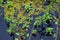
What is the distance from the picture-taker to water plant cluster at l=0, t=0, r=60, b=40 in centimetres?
486

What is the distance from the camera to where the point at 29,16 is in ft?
16.6

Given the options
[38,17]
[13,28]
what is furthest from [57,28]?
[13,28]

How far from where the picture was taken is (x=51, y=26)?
17.3ft

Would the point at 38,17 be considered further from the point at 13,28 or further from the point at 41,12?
the point at 13,28

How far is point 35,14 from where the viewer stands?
4996mm

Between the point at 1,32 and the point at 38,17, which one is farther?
the point at 1,32

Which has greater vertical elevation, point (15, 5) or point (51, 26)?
point (15, 5)

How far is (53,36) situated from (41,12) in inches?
26.0

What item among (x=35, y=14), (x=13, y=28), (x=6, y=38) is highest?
(x=35, y=14)

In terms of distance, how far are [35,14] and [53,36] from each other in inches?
28.0

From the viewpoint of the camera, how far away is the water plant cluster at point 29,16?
15.9ft

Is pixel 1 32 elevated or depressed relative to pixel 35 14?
depressed

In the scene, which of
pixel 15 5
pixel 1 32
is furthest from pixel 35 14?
pixel 1 32

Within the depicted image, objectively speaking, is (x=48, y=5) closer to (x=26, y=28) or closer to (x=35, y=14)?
(x=35, y=14)
